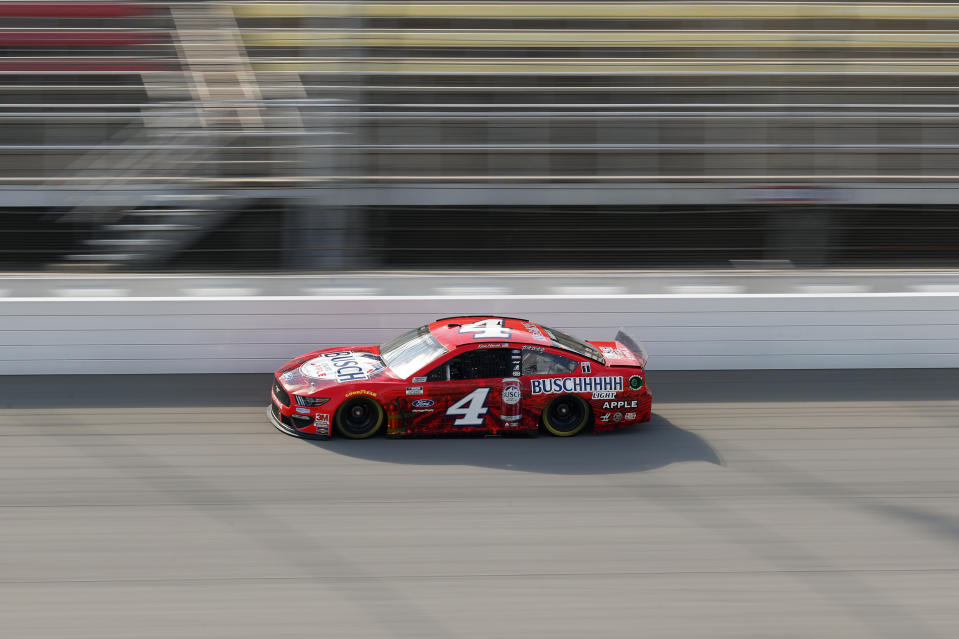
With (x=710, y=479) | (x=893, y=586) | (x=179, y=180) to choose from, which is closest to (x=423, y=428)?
(x=710, y=479)

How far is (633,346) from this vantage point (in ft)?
26.4

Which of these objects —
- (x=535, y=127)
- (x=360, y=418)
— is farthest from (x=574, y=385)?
(x=535, y=127)

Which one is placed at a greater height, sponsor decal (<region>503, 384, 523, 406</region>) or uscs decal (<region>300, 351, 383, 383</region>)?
uscs decal (<region>300, 351, 383, 383</region>)

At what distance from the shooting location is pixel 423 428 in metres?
7.18

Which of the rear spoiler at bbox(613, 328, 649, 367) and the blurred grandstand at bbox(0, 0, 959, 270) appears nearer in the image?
the rear spoiler at bbox(613, 328, 649, 367)

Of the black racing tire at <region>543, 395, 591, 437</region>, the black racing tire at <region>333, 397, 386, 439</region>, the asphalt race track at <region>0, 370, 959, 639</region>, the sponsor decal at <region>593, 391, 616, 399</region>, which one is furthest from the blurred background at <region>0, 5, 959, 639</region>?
the sponsor decal at <region>593, 391, 616, 399</region>

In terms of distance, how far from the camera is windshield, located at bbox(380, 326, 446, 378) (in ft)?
23.7

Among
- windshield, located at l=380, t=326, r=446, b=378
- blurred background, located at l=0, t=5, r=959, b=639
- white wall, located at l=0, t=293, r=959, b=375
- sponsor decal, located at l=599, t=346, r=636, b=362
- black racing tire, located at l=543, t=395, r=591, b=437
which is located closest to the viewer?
blurred background, located at l=0, t=5, r=959, b=639

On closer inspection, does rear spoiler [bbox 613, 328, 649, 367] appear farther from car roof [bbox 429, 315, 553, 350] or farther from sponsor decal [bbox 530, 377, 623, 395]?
car roof [bbox 429, 315, 553, 350]

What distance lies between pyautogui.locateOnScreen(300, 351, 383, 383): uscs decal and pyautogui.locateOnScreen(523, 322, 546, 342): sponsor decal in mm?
1254

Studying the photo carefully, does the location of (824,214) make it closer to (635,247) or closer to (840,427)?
(635,247)

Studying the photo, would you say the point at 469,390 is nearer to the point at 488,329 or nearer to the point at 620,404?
the point at 488,329

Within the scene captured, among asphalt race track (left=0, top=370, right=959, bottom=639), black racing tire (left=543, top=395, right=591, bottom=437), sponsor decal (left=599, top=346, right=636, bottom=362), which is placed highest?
sponsor decal (left=599, top=346, right=636, bottom=362)

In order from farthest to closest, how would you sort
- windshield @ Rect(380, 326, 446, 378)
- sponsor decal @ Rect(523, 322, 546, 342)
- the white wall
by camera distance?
the white wall, sponsor decal @ Rect(523, 322, 546, 342), windshield @ Rect(380, 326, 446, 378)
